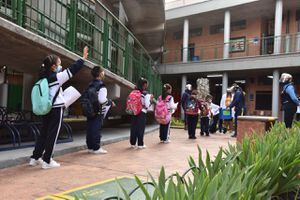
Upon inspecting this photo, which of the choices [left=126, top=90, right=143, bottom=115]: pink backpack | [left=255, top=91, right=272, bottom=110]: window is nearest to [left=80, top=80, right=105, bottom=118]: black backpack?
[left=126, top=90, right=143, bottom=115]: pink backpack

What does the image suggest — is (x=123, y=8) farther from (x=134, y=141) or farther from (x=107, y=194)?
(x=107, y=194)

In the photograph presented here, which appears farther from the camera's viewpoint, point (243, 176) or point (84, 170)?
point (84, 170)

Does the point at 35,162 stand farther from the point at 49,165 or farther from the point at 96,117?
the point at 96,117

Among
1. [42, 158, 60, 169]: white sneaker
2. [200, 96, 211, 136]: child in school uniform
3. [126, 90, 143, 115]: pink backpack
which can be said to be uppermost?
[126, 90, 143, 115]: pink backpack

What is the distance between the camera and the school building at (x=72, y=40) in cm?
614

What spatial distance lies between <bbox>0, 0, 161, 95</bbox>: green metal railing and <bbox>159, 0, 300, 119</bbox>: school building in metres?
12.1

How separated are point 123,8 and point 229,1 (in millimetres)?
11828

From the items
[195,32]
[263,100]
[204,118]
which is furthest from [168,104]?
[195,32]

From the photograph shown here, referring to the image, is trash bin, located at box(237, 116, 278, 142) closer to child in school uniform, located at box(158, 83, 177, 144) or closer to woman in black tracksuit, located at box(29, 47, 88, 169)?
child in school uniform, located at box(158, 83, 177, 144)

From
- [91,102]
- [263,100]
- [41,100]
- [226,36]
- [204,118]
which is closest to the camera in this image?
[41,100]

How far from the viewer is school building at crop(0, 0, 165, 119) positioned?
6137mm

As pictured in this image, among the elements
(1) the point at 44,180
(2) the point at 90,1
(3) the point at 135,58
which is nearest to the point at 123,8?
(3) the point at 135,58

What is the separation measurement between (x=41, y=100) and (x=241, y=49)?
73.3 ft

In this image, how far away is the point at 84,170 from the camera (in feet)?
17.4
